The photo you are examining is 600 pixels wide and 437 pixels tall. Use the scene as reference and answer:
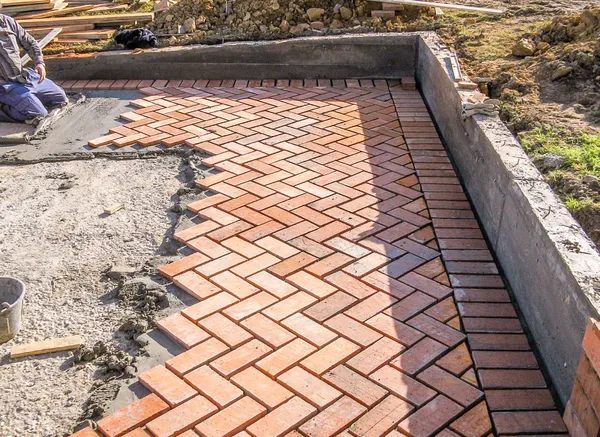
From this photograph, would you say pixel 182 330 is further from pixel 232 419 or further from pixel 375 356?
pixel 375 356

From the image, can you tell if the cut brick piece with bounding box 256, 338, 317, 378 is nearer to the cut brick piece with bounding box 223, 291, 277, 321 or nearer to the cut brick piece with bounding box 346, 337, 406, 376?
the cut brick piece with bounding box 346, 337, 406, 376

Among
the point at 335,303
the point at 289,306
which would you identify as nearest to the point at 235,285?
the point at 289,306

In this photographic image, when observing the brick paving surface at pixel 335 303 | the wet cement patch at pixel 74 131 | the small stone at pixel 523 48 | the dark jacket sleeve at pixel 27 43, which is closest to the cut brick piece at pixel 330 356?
the brick paving surface at pixel 335 303

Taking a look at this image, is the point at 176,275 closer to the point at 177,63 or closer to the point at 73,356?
the point at 73,356

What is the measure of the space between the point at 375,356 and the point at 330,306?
48cm

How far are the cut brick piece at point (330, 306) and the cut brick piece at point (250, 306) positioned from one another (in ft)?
0.80

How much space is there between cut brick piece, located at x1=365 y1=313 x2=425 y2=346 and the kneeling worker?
170 inches

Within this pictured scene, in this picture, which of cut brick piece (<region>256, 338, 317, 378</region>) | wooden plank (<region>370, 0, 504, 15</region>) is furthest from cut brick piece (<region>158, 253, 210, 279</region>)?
wooden plank (<region>370, 0, 504, 15</region>)

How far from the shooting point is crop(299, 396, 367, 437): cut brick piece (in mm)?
2943

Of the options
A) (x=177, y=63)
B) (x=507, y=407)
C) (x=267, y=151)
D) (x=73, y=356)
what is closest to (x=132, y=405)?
(x=73, y=356)

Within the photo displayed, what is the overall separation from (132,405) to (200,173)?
2.55m

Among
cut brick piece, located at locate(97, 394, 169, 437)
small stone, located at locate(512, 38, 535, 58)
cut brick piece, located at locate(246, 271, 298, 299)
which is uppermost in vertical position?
small stone, located at locate(512, 38, 535, 58)

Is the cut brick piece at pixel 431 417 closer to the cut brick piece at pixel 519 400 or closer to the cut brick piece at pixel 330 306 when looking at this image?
the cut brick piece at pixel 519 400

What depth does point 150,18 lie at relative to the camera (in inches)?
330
